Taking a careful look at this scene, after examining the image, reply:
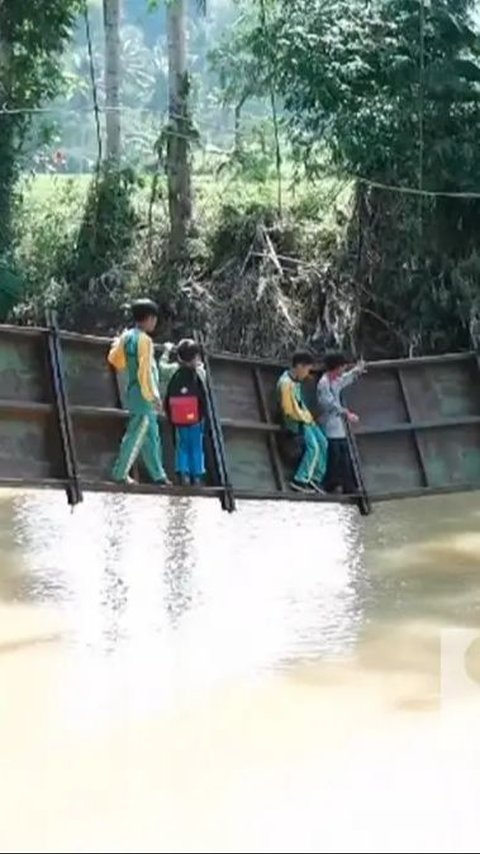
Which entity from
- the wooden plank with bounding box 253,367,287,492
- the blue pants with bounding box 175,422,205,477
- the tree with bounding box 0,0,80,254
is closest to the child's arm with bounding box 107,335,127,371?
the blue pants with bounding box 175,422,205,477

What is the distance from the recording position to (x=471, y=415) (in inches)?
436

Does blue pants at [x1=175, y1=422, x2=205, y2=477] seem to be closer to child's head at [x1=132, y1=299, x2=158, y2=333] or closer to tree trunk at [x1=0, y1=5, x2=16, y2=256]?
child's head at [x1=132, y1=299, x2=158, y2=333]

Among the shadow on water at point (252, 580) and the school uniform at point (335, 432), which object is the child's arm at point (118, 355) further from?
the school uniform at point (335, 432)

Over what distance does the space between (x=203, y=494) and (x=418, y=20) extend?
9783 millimetres

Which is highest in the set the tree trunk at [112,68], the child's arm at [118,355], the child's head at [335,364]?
the tree trunk at [112,68]

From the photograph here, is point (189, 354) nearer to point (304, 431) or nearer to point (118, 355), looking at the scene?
point (118, 355)

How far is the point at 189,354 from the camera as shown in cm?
915

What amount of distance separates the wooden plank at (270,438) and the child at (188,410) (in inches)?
36.7

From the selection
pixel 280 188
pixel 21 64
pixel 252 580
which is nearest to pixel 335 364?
pixel 252 580

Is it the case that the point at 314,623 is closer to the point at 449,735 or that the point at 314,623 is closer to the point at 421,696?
the point at 421,696

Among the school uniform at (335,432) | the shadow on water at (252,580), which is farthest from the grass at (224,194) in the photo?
the school uniform at (335,432)

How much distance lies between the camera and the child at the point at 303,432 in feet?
32.8

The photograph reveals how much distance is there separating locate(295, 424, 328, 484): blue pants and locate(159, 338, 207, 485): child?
115 centimetres

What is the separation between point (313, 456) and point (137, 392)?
1.77 metres
